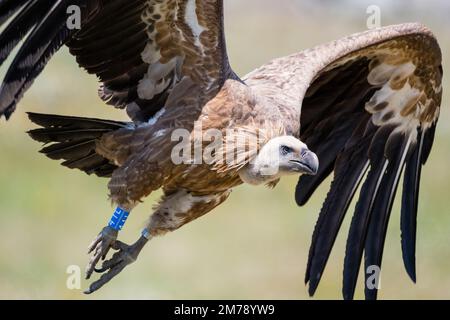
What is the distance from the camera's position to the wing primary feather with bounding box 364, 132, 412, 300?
1391 centimetres

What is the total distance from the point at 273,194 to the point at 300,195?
21.1 ft

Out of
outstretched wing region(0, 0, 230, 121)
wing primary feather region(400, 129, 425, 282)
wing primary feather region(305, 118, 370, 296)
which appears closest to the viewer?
outstretched wing region(0, 0, 230, 121)

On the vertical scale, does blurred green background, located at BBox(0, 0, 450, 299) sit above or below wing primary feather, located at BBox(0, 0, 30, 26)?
above

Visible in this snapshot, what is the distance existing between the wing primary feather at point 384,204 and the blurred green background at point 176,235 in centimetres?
438

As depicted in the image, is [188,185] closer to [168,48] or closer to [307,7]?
[168,48]

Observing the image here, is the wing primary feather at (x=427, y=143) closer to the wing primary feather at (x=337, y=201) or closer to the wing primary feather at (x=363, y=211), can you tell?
the wing primary feather at (x=363, y=211)

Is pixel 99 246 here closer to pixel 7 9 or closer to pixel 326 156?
pixel 7 9

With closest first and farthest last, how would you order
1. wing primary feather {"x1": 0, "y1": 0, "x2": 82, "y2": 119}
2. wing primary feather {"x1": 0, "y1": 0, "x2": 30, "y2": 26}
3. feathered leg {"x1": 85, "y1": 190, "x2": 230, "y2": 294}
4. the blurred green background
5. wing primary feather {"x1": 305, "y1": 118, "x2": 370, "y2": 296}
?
wing primary feather {"x1": 0, "y1": 0, "x2": 30, "y2": 26}
wing primary feather {"x1": 0, "y1": 0, "x2": 82, "y2": 119}
feathered leg {"x1": 85, "y1": 190, "x2": 230, "y2": 294}
wing primary feather {"x1": 305, "y1": 118, "x2": 370, "y2": 296}
the blurred green background

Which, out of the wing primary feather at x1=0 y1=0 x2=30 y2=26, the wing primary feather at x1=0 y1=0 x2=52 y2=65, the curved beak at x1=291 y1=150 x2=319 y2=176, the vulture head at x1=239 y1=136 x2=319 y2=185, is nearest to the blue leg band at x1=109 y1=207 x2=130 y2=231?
the vulture head at x1=239 y1=136 x2=319 y2=185

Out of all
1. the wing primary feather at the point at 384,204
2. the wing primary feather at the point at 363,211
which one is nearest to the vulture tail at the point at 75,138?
the wing primary feather at the point at 363,211

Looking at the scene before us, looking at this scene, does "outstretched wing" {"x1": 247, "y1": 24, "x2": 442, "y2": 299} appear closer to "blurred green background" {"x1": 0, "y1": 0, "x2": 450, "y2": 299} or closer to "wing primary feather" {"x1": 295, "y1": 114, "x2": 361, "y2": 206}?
"wing primary feather" {"x1": 295, "y1": 114, "x2": 361, "y2": 206}

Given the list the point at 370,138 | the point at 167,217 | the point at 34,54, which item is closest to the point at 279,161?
the point at 167,217

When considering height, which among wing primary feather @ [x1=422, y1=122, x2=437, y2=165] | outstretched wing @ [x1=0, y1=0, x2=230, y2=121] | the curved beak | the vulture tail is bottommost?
the curved beak

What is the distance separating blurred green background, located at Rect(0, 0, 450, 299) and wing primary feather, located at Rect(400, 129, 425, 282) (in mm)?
4431
